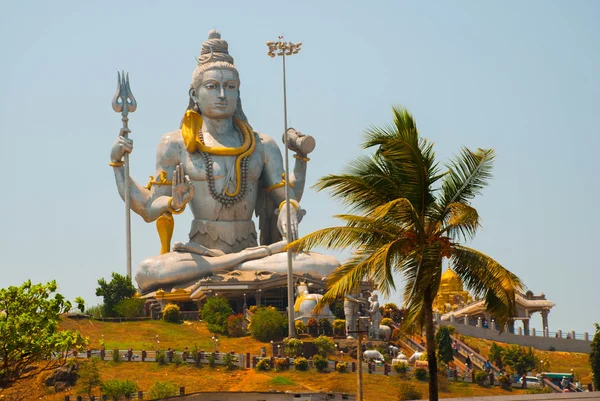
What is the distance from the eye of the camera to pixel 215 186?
172ft

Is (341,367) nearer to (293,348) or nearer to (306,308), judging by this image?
(293,348)

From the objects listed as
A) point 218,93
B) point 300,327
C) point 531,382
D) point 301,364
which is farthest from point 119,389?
point 218,93

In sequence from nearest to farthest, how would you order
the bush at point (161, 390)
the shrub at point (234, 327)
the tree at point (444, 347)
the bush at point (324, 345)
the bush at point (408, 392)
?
1. the bush at point (161, 390)
2. the bush at point (408, 392)
3. the bush at point (324, 345)
4. the tree at point (444, 347)
5. the shrub at point (234, 327)

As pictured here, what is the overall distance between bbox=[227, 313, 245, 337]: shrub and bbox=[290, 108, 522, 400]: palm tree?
2318cm

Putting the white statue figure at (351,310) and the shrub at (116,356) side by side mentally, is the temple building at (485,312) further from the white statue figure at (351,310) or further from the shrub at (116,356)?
the shrub at (116,356)

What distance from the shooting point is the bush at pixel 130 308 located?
4812cm

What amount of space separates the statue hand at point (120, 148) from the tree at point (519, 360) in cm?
1689

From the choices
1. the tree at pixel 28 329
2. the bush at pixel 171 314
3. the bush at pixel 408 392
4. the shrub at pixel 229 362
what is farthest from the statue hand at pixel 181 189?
the tree at pixel 28 329

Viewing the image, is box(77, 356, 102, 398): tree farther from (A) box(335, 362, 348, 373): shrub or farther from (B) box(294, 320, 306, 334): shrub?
(B) box(294, 320, 306, 334): shrub

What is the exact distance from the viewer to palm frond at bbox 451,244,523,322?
A: 70.5 feet

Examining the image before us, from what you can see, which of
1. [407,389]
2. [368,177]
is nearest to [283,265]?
[407,389]

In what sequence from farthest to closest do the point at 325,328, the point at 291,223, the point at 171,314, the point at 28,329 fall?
the point at 291,223 → the point at 171,314 → the point at 325,328 → the point at 28,329

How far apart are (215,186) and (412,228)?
31.0 m

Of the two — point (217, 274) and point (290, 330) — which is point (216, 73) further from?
point (290, 330)
